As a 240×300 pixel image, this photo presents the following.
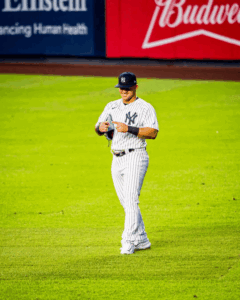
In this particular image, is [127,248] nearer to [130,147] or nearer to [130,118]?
[130,147]

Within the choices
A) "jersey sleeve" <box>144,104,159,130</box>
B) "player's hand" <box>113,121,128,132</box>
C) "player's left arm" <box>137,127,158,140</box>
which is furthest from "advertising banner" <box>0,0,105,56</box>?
"player's hand" <box>113,121,128,132</box>

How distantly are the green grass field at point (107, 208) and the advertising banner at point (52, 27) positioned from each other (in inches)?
328

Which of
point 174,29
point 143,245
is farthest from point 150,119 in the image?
point 174,29

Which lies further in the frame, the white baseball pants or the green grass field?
the white baseball pants

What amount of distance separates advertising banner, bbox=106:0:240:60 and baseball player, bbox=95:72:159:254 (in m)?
15.5

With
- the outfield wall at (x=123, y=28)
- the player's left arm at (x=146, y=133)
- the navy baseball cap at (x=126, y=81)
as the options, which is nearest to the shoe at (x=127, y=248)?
the player's left arm at (x=146, y=133)

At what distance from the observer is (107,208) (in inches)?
287

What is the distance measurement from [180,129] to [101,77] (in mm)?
8605

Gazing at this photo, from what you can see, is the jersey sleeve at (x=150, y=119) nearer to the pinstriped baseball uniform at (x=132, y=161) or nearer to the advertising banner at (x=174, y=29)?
the pinstriped baseball uniform at (x=132, y=161)

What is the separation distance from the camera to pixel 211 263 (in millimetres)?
5293

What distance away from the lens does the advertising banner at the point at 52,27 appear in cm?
2227

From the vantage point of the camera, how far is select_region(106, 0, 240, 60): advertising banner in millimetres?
19844

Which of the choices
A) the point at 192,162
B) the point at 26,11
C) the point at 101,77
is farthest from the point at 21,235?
the point at 26,11

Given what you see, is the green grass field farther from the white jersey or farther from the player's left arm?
the player's left arm
